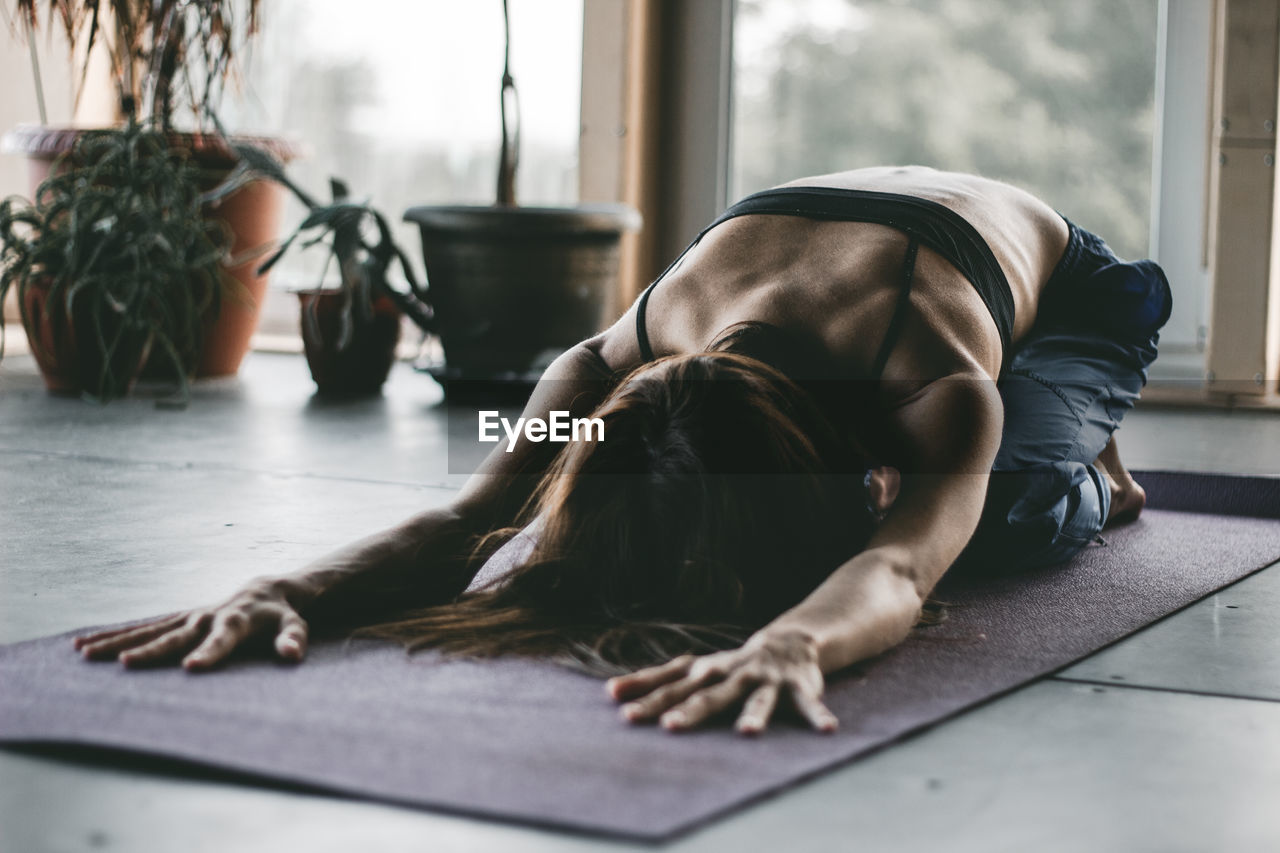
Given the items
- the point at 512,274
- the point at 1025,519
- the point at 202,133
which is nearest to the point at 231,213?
the point at 202,133

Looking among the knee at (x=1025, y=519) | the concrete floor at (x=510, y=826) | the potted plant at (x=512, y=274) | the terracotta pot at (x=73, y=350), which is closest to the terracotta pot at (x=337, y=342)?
the potted plant at (x=512, y=274)

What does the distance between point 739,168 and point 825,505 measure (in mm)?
3107

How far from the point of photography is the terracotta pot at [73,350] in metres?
3.59

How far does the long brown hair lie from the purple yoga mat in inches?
3.6

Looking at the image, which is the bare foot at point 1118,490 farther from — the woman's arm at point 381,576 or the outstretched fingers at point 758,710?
the outstretched fingers at point 758,710

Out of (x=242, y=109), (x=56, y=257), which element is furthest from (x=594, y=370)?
(x=242, y=109)

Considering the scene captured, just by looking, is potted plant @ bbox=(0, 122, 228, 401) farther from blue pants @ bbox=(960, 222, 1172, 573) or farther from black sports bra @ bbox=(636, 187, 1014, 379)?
blue pants @ bbox=(960, 222, 1172, 573)

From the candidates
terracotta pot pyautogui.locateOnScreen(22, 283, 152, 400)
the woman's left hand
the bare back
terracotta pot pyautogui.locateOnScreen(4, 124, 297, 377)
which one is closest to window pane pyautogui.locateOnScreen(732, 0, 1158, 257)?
terracotta pot pyautogui.locateOnScreen(4, 124, 297, 377)

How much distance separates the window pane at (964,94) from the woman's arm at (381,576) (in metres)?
2.70

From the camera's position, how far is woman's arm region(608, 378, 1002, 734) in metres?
1.20

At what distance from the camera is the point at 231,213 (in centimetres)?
403

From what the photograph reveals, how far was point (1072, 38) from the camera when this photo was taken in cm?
407

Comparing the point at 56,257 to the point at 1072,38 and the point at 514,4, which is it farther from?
the point at 1072,38

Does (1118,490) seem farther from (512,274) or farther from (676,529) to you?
(512,274)
